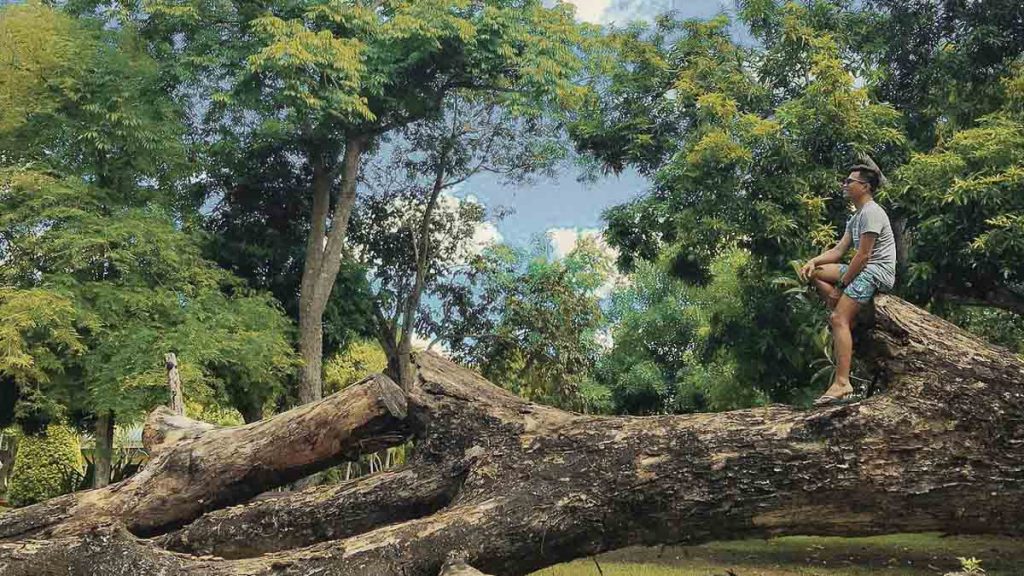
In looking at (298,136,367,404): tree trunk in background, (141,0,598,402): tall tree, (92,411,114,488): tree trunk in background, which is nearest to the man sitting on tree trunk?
(141,0,598,402): tall tree

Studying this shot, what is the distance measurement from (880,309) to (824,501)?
4.99 ft

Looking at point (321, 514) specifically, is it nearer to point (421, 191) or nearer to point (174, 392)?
point (174, 392)

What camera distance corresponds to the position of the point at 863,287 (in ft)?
22.1

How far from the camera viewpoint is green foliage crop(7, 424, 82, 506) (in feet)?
78.3

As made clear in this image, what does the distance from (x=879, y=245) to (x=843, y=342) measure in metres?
0.78

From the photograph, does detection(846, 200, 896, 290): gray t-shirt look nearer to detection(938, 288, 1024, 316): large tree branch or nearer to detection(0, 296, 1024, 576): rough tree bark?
detection(0, 296, 1024, 576): rough tree bark

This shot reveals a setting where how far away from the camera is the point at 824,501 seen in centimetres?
639

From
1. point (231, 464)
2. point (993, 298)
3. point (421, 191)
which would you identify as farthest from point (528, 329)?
point (231, 464)

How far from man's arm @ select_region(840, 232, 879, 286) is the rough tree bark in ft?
1.06

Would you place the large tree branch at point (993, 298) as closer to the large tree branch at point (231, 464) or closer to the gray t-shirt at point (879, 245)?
the gray t-shirt at point (879, 245)

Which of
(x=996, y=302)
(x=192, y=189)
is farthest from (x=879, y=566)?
(x=192, y=189)

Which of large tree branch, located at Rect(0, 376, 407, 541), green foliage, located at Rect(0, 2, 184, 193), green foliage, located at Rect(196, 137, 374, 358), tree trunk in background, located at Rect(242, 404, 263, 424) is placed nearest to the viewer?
large tree branch, located at Rect(0, 376, 407, 541)

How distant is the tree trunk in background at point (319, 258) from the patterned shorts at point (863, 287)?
15815 mm

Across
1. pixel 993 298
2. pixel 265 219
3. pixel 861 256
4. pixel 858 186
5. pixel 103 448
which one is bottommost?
pixel 103 448
